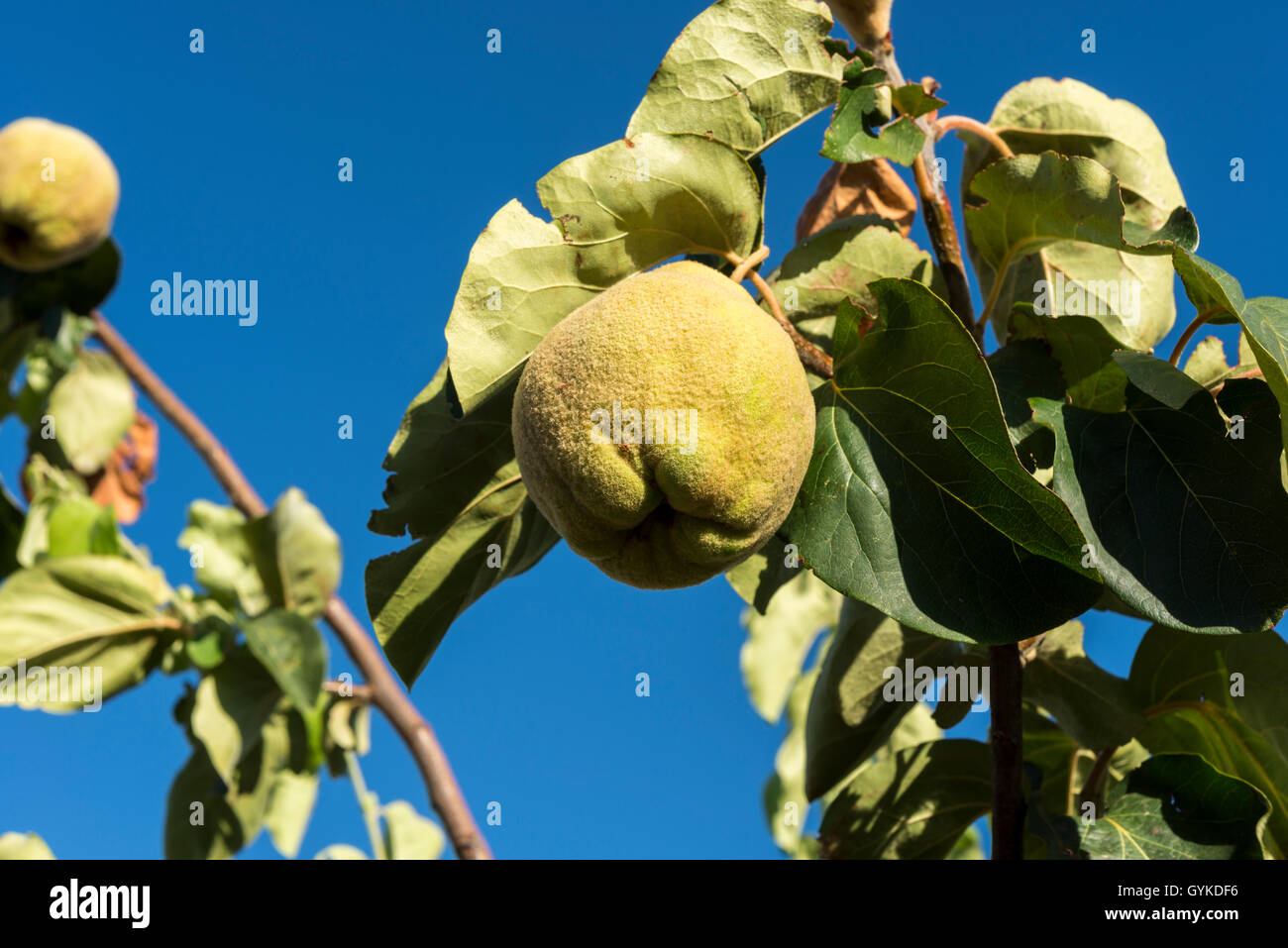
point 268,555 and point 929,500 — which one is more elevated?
point 929,500

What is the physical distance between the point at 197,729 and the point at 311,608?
39cm

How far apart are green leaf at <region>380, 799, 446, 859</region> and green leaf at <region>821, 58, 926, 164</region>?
7.20ft

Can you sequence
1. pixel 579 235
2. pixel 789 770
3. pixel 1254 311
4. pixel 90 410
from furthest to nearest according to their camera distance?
pixel 789 770 < pixel 90 410 < pixel 579 235 < pixel 1254 311

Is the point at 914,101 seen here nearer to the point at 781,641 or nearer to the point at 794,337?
the point at 794,337

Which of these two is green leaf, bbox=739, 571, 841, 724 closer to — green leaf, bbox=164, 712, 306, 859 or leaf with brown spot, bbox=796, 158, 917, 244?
green leaf, bbox=164, 712, 306, 859

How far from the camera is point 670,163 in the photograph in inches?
48.1

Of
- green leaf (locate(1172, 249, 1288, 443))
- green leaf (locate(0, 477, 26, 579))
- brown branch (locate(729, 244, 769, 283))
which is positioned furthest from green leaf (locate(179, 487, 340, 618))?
green leaf (locate(1172, 249, 1288, 443))

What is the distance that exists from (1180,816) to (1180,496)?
1.42 feet

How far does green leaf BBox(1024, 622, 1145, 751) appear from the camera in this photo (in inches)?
59.7

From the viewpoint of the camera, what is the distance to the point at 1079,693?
1.55 m

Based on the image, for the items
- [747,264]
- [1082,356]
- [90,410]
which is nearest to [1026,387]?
[1082,356]

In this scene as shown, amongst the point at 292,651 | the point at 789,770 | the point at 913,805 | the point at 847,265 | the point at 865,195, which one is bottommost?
the point at 789,770
